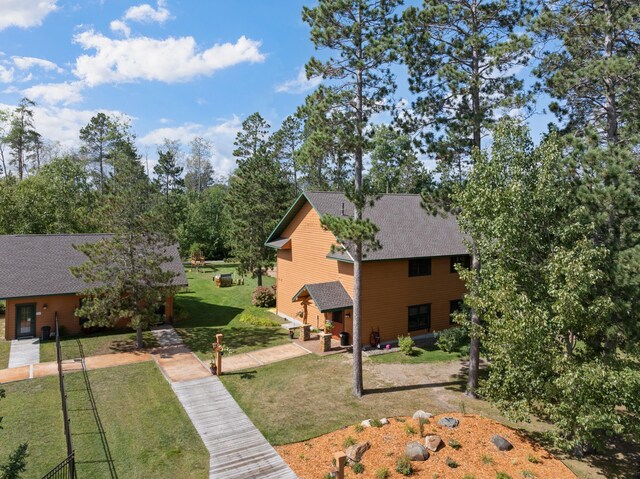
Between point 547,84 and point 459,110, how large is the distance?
11.3ft

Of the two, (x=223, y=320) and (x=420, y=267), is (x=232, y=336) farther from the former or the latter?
(x=420, y=267)

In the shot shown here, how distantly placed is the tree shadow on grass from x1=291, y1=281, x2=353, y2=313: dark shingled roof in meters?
3.98

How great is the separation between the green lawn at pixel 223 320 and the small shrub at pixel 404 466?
12.4 metres

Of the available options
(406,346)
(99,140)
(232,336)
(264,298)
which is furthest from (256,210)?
(99,140)

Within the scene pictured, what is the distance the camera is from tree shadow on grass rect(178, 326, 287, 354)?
22.9 metres

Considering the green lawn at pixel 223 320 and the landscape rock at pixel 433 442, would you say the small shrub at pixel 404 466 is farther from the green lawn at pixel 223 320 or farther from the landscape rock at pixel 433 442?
the green lawn at pixel 223 320

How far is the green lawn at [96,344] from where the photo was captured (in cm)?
2103

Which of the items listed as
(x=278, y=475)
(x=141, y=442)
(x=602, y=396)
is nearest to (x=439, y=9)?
(x=602, y=396)

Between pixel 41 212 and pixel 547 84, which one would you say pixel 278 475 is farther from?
pixel 41 212

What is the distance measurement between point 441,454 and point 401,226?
15.7 meters

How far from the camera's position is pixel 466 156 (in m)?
16.9

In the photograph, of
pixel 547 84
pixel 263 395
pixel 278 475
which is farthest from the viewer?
pixel 263 395

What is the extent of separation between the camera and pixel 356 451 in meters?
11.9

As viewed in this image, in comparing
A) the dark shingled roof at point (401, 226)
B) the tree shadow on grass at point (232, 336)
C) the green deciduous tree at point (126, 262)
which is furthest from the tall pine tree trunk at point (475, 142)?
the green deciduous tree at point (126, 262)
